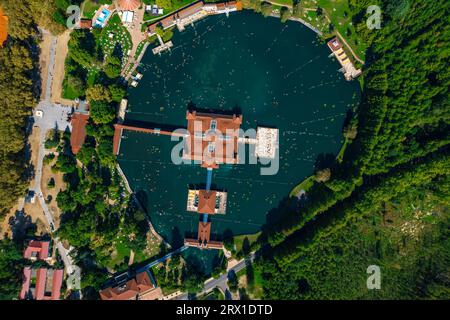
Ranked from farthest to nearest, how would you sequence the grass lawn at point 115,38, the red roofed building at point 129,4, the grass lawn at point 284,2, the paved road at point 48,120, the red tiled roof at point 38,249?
→ the grass lawn at point 284,2 < the grass lawn at point 115,38 < the paved road at point 48,120 < the red roofed building at point 129,4 < the red tiled roof at point 38,249

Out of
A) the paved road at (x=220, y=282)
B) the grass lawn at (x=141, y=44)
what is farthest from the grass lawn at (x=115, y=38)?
the paved road at (x=220, y=282)

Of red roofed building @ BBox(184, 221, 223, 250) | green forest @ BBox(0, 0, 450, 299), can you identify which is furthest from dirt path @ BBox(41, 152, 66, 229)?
red roofed building @ BBox(184, 221, 223, 250)

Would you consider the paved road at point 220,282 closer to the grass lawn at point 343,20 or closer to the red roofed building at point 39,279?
the red roofed building at point 39,279

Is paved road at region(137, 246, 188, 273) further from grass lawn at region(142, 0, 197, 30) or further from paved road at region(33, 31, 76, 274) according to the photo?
grass lawn at region(142, 0, 197, 30)

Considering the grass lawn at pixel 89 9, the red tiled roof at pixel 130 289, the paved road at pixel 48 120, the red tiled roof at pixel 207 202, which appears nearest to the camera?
the red tiled roof at pixel 130 289

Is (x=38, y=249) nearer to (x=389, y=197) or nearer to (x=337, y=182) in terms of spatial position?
(x=337, y=182)

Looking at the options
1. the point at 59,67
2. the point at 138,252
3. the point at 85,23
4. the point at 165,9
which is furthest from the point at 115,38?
the point at 138,252
